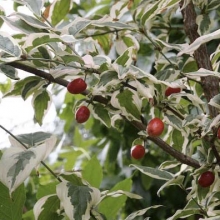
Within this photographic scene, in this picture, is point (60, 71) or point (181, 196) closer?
point (60, 71)

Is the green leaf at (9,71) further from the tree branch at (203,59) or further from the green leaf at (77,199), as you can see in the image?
the tree branch at (203,59)

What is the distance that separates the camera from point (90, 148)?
5.83ft

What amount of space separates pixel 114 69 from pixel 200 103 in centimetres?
15

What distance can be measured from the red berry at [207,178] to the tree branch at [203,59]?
0.34 feet

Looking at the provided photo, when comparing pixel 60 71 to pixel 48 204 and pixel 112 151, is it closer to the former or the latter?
pixel 48 204

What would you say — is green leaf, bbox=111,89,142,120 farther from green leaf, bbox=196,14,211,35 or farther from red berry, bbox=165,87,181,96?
green leaf, bbox=196,14,211,35

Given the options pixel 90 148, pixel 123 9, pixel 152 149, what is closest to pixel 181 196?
pixel 152 149

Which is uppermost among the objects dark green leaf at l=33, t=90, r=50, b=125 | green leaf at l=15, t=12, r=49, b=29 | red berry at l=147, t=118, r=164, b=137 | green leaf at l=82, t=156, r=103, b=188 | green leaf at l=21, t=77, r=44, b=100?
green leaf at l=15, t=12, r=49, b=29

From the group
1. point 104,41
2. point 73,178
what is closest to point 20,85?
point 73,178

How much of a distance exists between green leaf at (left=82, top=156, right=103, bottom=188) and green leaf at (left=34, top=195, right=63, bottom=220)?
0.16 metres

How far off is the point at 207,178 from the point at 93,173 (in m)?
0.22

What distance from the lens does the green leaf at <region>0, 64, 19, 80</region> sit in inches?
24.4

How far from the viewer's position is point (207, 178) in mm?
695

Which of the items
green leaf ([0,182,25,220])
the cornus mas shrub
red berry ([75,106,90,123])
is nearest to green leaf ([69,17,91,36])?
the cornus mas shrub
